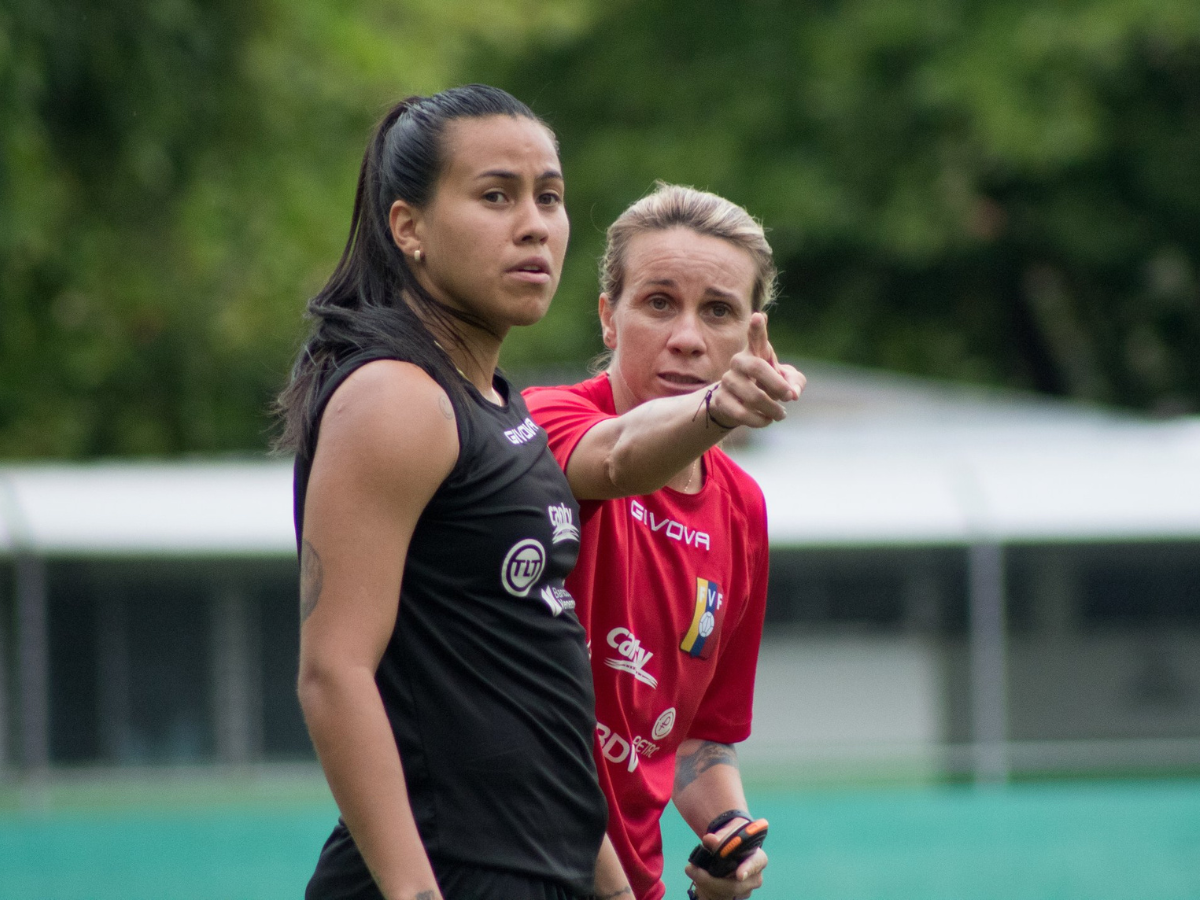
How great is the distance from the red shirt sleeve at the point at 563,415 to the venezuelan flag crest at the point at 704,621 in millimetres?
358

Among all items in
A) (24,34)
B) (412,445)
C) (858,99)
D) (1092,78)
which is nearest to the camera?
(412,445)

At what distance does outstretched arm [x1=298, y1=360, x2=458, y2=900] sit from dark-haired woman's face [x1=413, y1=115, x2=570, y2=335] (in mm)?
246

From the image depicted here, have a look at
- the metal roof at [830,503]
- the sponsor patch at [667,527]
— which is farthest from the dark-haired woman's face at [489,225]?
the metal roof at [830,503]

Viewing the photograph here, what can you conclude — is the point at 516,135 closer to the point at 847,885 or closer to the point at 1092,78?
the point at 847,885

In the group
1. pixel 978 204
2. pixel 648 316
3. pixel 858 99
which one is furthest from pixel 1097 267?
pixel 648 316

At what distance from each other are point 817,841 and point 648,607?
25.6ft

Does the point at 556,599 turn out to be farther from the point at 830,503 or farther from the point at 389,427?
the point at 830,503

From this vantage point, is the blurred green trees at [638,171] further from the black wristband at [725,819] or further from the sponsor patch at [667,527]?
the black wristband at [725,819]

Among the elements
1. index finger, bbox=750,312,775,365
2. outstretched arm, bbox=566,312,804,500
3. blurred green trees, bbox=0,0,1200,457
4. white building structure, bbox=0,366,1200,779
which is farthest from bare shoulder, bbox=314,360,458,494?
white building structure, bbox=0,366,1200,779

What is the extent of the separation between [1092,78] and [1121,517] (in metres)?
6.65

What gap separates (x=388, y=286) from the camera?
2.34m

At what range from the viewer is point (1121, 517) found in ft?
45.0

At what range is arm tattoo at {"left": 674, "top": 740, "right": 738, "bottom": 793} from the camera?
10.3 feet

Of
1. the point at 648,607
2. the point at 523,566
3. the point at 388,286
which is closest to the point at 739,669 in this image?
the point at 648,607
